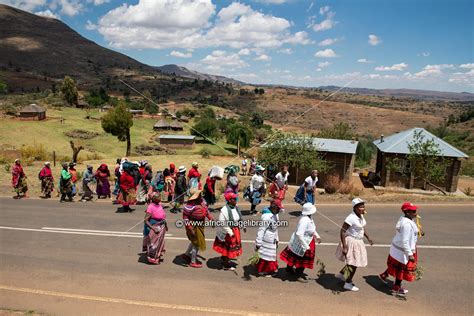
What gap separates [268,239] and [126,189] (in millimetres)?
7075

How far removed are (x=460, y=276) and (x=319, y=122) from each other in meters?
94.3

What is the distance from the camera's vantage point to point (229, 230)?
24.5ft

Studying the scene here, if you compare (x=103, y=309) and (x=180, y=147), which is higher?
(x=103, y=309)

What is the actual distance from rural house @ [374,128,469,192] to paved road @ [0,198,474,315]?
15.1 m

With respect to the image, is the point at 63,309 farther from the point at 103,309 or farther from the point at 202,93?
the point at 202,93

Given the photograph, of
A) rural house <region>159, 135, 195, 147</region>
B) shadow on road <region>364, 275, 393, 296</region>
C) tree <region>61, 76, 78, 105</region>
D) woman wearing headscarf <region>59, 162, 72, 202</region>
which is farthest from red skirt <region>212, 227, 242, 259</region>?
tree <region>61, 76, 78, 105</region>

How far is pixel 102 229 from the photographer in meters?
11.0

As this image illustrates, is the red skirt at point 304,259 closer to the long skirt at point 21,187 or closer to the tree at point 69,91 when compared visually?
the long skirt at point 21,187

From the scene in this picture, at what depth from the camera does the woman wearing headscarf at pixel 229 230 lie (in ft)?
24.6

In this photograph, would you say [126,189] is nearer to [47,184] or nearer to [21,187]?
[47,184]

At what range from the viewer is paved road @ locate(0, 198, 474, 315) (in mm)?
6500

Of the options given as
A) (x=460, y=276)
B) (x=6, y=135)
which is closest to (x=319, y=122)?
(x=6, y=135)

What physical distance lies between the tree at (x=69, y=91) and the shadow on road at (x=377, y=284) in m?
81.1

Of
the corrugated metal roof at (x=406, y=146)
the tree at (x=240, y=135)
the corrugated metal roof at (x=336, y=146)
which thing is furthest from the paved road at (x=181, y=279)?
the tree at (x=240, y=135)
